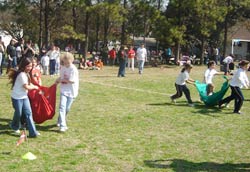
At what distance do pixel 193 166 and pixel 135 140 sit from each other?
6.04 feet

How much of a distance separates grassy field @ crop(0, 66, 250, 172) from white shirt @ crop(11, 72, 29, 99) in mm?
841

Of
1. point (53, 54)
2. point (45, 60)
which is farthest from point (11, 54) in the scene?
point (53, 54)

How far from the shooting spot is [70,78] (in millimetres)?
8906

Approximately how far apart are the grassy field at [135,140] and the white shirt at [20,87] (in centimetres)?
84

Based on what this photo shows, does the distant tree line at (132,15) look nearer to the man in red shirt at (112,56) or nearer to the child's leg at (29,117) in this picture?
the man in red shirt at (112,56)

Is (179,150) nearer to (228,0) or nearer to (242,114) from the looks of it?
(242,114)

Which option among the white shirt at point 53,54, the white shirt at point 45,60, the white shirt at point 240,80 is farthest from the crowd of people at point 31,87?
the white shirt at point 53,54

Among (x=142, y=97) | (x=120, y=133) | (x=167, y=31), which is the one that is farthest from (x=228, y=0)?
(x=120, y=133)

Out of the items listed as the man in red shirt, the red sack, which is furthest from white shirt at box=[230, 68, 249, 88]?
the man in red shirt

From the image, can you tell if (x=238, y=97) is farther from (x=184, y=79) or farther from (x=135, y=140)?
(x=135, y=140)

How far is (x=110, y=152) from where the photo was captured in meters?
7.60

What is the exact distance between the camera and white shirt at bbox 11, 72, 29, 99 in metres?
8.03

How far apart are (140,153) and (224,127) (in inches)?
133

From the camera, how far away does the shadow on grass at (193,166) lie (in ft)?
22.4
